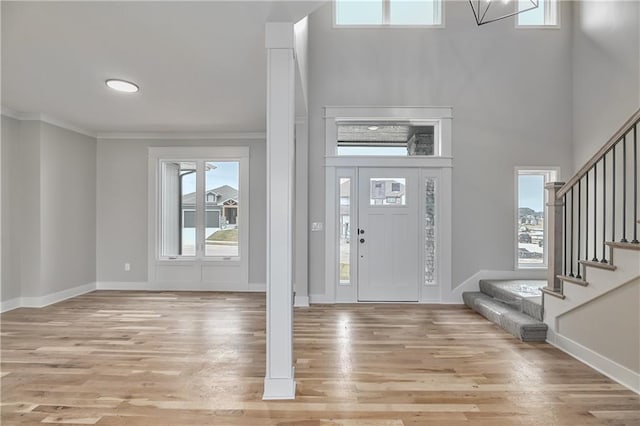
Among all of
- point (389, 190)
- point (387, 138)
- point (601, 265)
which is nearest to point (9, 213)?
point (389, 190)

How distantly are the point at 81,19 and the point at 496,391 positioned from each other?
13.2ft

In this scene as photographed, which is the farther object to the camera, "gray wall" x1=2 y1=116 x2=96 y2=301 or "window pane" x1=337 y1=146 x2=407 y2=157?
"window pane" x1=337 y1=146 x2=407 y2=157

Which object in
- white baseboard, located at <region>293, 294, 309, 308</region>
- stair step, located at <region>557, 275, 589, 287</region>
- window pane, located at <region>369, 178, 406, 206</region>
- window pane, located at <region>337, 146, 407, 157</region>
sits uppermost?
window pane, located at <region>337, 146, 407, 157</region>

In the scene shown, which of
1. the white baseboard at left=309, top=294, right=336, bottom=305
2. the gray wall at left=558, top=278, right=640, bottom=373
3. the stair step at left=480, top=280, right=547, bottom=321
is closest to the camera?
the gray wall at left=558, top=278, right=640, bottom=373

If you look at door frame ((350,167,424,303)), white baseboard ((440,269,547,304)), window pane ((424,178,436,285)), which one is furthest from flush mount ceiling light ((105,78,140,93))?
white baseboard ((440,269,547,304))

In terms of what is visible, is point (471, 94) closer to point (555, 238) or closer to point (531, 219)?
point (531, 219)

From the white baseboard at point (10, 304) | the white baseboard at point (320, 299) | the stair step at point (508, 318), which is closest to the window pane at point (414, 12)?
the stair step at point (508, 318)

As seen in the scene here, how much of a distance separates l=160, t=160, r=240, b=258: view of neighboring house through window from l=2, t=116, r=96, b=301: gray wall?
4.21 feet

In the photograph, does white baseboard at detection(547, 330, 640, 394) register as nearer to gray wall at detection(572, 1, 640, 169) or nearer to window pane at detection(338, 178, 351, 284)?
window pane at detection(338, 178, 351, 284)

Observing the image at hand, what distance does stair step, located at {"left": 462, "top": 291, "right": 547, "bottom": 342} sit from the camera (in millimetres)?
3473

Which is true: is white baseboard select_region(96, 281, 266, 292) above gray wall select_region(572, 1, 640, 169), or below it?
below

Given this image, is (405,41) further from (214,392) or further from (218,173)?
(214,392)

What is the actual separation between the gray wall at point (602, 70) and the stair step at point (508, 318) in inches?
96.4

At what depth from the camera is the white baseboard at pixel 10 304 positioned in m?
4.41
